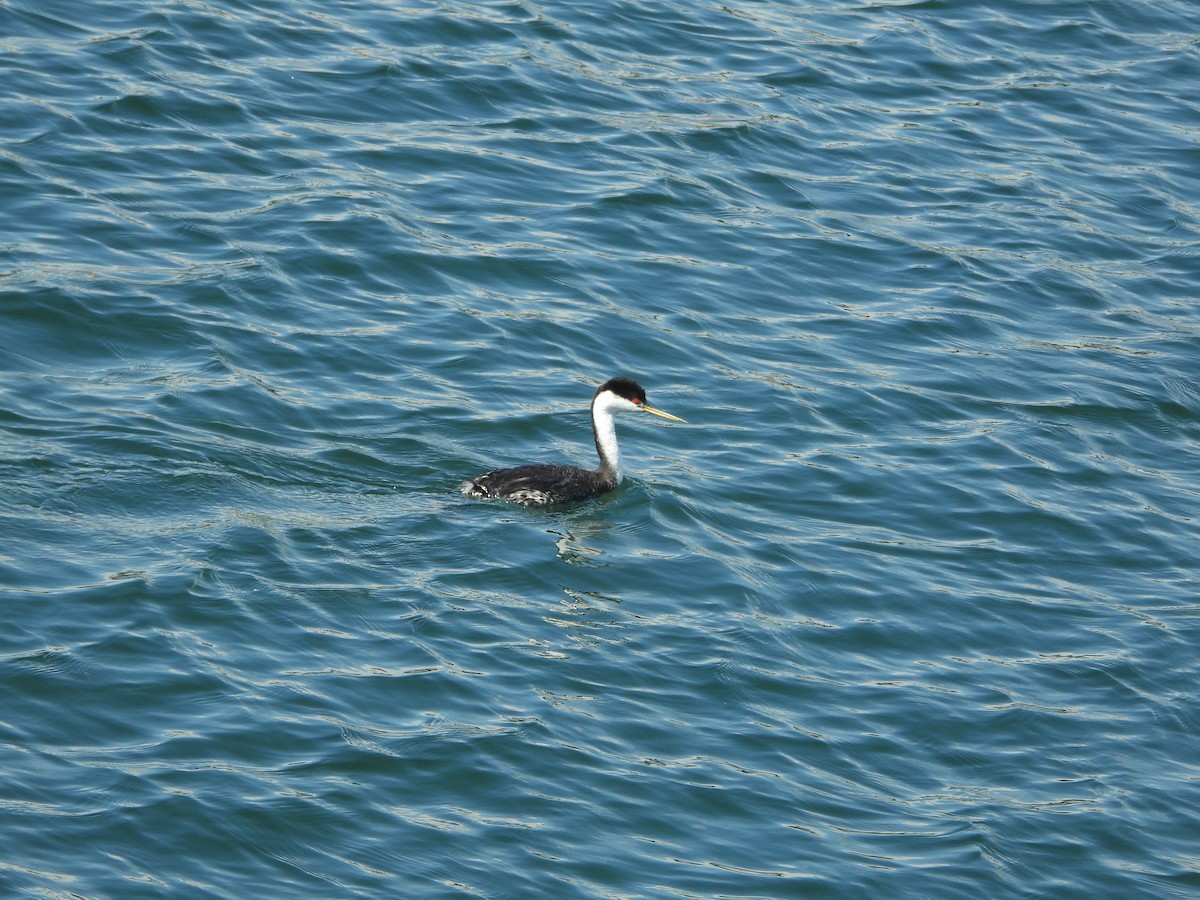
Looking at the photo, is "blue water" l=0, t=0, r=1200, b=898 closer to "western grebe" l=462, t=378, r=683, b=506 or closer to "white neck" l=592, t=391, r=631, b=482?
"western grebe" l=462, t=378, r=683, b=506

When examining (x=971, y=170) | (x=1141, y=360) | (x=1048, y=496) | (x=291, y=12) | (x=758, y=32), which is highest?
(x=758, y=32)

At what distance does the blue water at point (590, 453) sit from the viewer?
378 inches

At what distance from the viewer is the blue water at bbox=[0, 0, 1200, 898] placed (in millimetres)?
9594

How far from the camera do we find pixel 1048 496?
1438 centimetres

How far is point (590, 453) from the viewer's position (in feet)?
49.2

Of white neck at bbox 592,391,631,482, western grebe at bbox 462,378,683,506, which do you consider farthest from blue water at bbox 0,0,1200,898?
white neck at bbox 592,391,631,482

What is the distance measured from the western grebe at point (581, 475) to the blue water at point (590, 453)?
190mm

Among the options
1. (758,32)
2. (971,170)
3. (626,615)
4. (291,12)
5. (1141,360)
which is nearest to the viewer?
(626,615)

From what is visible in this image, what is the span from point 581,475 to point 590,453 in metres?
1.25

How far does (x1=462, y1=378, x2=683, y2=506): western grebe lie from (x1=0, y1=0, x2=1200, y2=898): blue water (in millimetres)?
190

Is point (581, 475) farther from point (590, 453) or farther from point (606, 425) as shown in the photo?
point (590, 453)

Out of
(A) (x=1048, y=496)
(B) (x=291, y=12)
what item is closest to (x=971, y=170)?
(A) (x=1048, y=496)

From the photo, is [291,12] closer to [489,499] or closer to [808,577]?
[489,499]

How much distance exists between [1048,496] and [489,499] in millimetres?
4768
